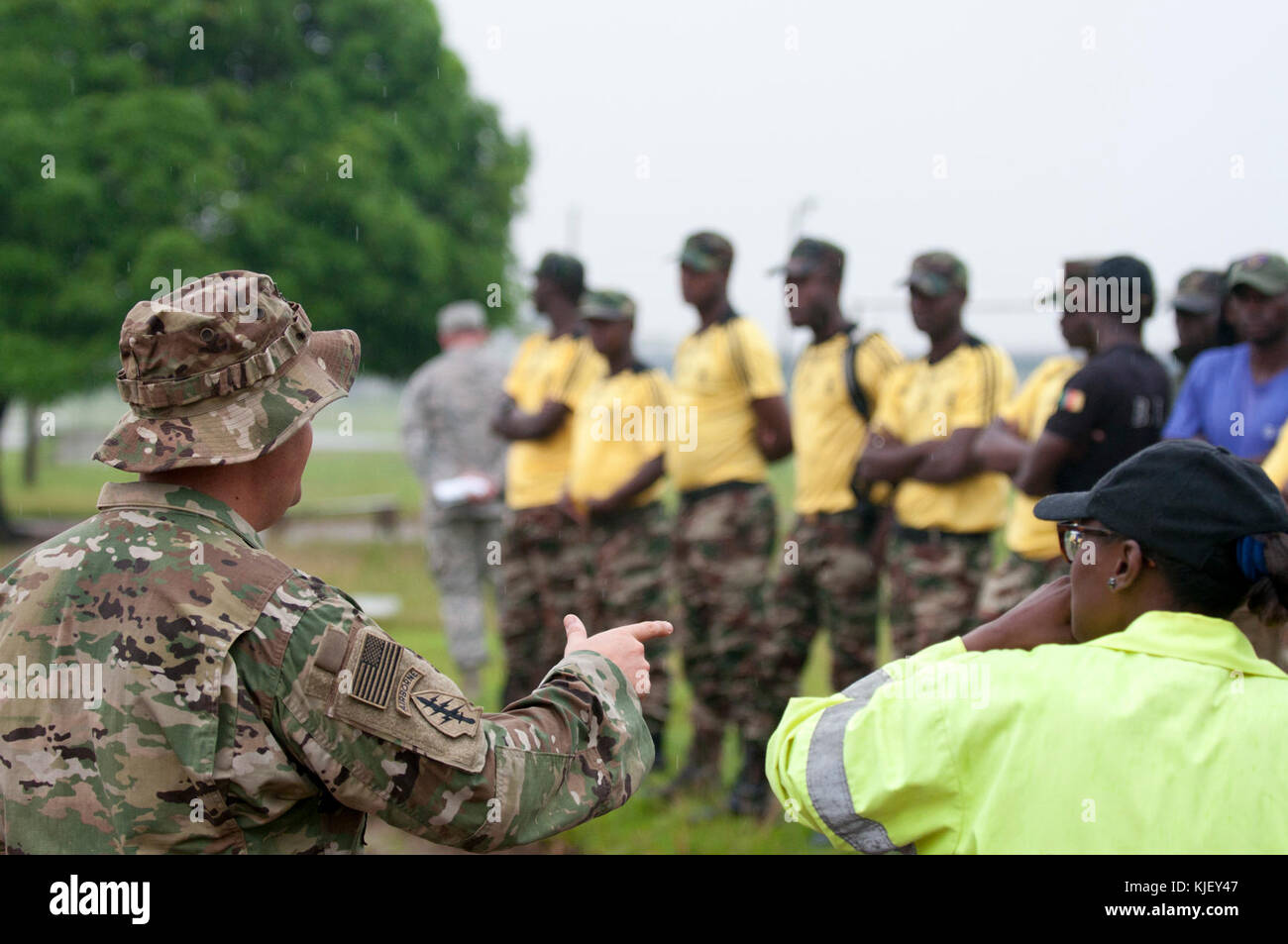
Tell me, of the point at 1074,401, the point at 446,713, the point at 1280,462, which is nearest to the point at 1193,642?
the point at 446,713

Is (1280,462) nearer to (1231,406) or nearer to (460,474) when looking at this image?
(1231,406)

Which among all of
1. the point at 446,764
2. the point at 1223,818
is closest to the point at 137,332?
the point at 446,764

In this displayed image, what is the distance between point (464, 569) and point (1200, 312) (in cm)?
414

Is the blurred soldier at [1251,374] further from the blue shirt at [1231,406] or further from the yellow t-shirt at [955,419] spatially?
the yellow t-shirt at [955,419]

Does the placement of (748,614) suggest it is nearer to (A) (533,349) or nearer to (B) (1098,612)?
(A) (533,349)

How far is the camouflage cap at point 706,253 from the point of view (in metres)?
5.49

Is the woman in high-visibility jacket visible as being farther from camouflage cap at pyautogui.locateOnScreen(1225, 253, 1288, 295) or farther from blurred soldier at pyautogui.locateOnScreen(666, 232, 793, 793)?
blurred soldier at pyautogui.locateOnScreen(666, 232, 793, 793)

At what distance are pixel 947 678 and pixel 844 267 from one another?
12.6 feet

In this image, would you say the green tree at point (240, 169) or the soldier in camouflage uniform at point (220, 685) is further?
the green tree at point (240, 169)

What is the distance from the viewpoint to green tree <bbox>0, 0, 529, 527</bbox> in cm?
1470

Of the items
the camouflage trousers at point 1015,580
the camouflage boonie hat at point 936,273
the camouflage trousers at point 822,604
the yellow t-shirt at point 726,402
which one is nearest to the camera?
the camouflage trousers at point 1015,580

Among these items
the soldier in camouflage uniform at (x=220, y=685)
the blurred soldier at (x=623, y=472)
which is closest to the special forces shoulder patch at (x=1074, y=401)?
the blurred soldier at (x=623, y=472)

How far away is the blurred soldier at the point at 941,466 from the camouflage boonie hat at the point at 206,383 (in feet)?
11.4

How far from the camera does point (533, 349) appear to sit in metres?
6.38
